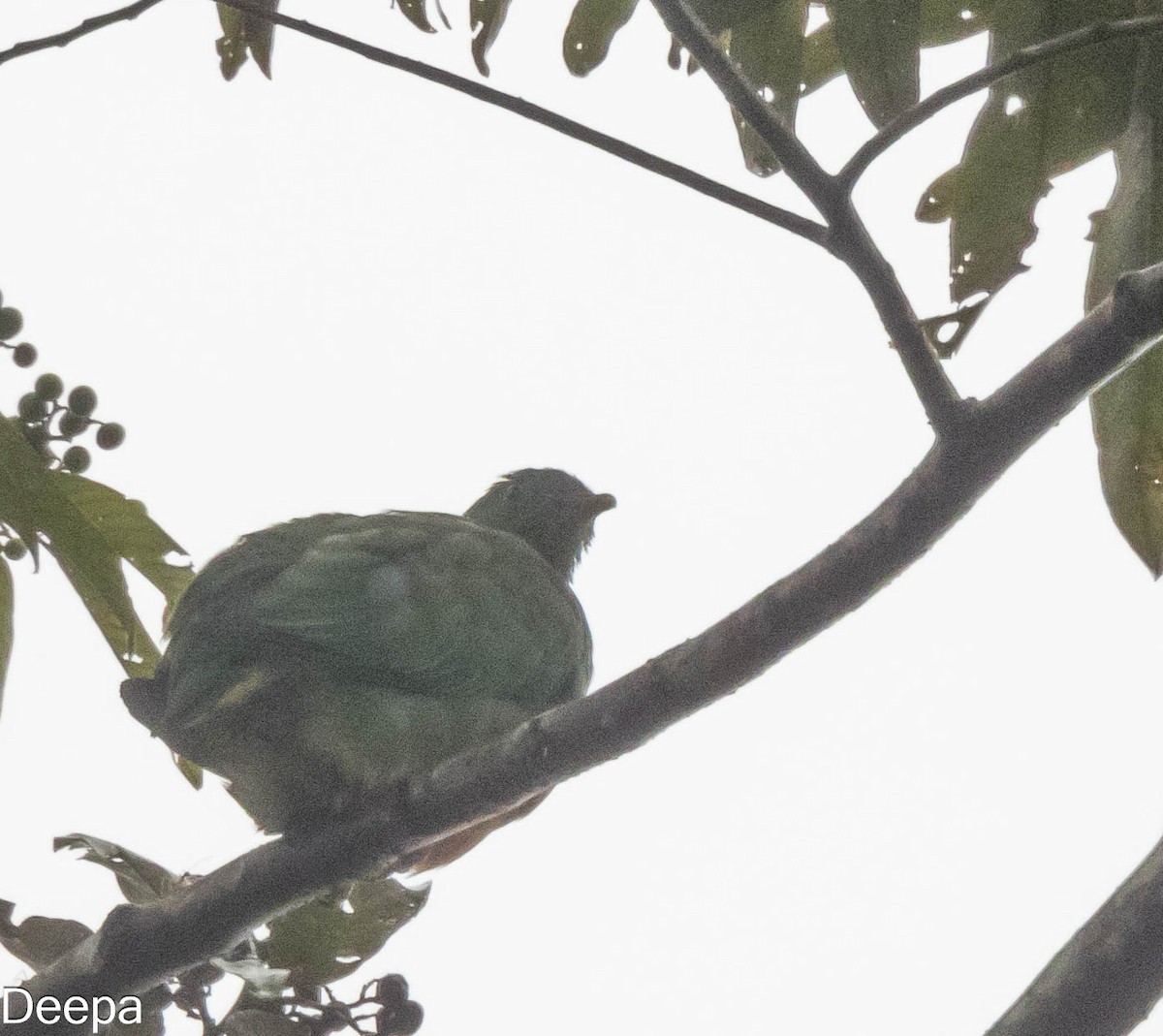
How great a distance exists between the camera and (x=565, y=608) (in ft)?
14.5

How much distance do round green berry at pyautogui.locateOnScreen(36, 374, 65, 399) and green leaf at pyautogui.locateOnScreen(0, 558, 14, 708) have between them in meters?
0.48

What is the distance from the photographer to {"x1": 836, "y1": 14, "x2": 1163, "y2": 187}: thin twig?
2338 millimetres

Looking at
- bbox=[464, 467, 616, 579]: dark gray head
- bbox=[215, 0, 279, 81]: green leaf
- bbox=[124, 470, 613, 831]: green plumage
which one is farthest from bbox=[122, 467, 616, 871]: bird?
bbox=[215, 0, 279, 81]: green leaf

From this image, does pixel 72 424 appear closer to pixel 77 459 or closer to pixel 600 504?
pixel 77 459

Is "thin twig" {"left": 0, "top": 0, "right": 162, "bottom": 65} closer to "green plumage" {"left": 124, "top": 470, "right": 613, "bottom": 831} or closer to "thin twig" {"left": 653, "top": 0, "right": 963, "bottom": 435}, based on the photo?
"thin twig" {"left": 653, "top": 0, "right": 963, "bottom": 435}

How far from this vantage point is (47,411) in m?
3.30

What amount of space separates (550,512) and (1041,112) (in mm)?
2572

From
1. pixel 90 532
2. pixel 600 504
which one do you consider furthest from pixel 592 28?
pixel 600 504

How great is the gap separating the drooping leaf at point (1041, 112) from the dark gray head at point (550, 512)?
236 centimetres

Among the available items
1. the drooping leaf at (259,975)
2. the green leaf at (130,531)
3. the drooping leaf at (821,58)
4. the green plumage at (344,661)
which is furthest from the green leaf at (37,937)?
the drooping leaf at (821,58)

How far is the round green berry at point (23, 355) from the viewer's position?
3.27 metres

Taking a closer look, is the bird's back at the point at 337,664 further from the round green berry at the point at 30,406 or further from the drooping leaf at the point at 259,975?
the round green berry at the point at 30,406

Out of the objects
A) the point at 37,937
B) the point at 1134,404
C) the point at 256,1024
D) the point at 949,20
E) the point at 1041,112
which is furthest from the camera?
the point at 949,20

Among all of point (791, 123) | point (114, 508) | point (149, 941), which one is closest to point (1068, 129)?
point (791, 123)
